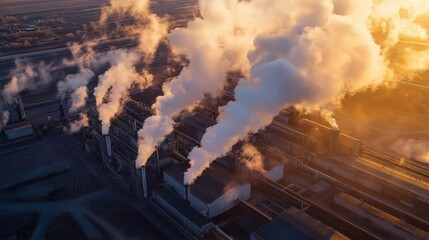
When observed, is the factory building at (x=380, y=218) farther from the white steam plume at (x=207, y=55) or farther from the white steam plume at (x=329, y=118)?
the white steam plume at (x=207, y=55)

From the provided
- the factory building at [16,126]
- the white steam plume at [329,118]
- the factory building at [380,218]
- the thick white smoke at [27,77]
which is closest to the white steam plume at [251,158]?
the factory building at [380,218]

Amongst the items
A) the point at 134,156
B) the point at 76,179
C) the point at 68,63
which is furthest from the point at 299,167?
the point at 68,63

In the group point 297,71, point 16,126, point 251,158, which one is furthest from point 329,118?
point 16,126

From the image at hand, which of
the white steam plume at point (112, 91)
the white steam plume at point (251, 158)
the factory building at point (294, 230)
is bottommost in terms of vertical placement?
the white steam plume at point (251, 158)

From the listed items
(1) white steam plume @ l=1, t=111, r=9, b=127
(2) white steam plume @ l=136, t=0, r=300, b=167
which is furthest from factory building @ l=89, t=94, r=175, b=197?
(1) white steam plume @ l=1, t=111, r=9, b=127

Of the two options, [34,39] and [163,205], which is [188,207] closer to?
[163,205]
